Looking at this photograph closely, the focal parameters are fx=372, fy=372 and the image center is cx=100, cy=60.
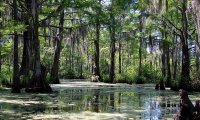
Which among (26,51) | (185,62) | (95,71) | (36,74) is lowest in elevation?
(36,74)

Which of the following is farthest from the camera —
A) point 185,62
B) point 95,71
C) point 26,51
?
point 95,71

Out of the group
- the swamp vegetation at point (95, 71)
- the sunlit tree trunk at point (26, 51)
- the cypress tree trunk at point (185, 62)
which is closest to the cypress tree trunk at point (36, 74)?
the swamp vegetation at point (95, 71)

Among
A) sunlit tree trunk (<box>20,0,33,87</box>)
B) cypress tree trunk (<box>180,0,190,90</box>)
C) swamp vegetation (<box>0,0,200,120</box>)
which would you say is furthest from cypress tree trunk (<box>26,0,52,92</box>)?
cypress tree trunk (<box>180,0,190,90</box>)

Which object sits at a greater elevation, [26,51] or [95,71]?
[26,51]

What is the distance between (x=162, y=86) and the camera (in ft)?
68.0

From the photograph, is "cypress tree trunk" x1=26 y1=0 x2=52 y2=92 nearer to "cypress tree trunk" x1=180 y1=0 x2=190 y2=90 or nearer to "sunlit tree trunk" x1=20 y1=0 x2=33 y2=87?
"sunlit tree trunk" x1=20 y1=0 x2=33 y2=87

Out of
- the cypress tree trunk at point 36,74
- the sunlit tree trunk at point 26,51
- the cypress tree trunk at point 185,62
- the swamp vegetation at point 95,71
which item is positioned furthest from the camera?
the sunlit tree trunk at point 26,51

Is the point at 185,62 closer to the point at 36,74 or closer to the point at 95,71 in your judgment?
the point at 36,74

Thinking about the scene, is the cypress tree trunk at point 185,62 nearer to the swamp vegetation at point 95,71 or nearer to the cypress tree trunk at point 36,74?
the swamp vegetation at point 95,71

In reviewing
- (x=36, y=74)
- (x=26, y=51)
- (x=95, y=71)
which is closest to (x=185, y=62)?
(x=36, y=74)

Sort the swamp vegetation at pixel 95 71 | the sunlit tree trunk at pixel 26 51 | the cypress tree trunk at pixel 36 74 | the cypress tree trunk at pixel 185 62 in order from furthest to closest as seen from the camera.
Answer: the sunlit tree trunk at pixel 26 51 < the cypress tree trunk at pixel 185 62 < the cypress tree trunk at pixel 36 74 < the swamp vegetation at pixel 95 71

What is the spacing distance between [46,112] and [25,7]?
10.1m

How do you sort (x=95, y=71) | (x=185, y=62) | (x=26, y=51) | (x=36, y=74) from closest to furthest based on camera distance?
(x=36, y=74)
(x=185, y=62)
(x=26, y=51)
(x=95, y=71)

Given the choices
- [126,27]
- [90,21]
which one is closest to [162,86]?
[90,21]
